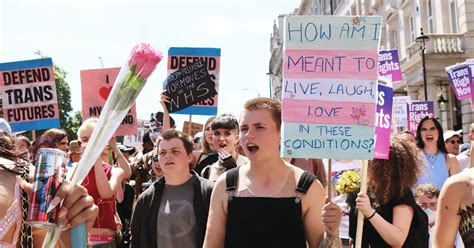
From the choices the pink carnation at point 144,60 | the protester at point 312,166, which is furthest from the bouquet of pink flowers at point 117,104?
the protester at point 312,166

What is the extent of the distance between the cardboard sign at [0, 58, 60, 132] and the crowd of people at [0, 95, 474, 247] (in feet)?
8.93

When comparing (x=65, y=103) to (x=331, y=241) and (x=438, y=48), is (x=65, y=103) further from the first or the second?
(x=331, y=241)

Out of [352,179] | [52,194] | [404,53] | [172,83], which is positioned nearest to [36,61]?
[172,83]

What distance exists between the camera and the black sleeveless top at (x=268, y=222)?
3.32 m

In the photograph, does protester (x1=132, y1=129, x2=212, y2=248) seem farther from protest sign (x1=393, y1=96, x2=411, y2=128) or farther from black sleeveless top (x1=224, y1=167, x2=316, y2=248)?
protest sign (x1=393, y1=96, x2=411, y2=128)

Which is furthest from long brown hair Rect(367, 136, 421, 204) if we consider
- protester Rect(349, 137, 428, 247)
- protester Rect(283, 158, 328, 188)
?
protester Rect(283, 158, 328, 188)

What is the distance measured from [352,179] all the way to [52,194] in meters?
2.92

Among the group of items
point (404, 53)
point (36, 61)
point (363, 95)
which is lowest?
point (363, 95)

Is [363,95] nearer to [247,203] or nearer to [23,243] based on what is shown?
[247,203]

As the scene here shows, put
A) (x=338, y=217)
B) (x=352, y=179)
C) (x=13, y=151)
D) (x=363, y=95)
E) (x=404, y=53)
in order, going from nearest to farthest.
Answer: (x=13, y=151), (x=338, y=217), (x=363, y=95), (x=352, y=179), (x=404, y=53)

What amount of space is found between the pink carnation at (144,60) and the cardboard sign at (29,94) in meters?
5.95

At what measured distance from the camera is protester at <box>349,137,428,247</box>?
4.03 m

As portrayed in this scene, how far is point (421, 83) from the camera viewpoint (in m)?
28.2

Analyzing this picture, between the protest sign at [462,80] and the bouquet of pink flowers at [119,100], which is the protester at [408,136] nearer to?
the bouquet of pink flowers at [119,100]
